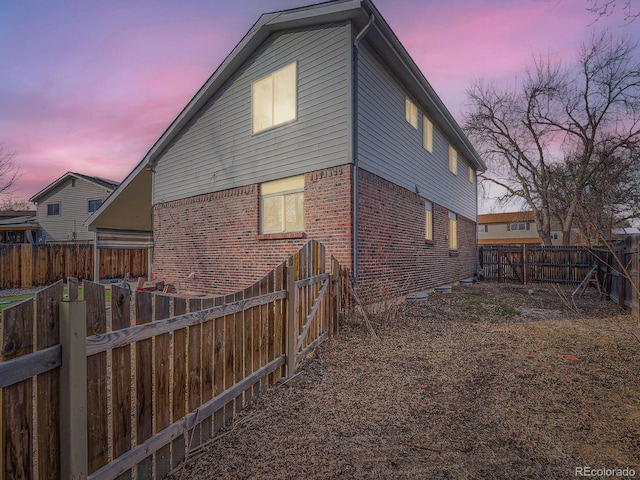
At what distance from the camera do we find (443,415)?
10.8 ft

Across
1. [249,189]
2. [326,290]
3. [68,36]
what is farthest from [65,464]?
[68,36]

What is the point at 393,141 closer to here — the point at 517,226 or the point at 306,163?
the point at 306,163

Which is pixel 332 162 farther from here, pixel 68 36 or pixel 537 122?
pixel 537 122

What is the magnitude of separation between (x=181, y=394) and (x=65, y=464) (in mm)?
894

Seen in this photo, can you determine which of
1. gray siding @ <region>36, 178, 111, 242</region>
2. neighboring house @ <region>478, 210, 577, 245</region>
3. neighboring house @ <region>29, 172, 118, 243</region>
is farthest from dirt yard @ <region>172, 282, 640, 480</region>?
neighboring house @ <region>478, 210, 577, 245</region>

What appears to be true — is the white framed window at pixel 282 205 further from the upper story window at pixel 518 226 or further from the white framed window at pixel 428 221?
the upper story window at pixel 518 226

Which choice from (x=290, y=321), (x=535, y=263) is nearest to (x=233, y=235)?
(x=290, y=321)

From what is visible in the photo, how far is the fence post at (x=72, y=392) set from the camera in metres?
1.72

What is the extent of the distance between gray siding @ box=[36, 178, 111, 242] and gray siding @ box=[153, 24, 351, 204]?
56.1 feet

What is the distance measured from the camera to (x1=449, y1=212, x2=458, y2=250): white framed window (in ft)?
46.8

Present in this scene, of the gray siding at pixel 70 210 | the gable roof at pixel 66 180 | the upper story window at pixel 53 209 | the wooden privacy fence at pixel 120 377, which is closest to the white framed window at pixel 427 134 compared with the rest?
the wooden privacy fence at pixel 120 377

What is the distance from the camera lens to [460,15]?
702cm

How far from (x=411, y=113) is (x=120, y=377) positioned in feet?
35.0

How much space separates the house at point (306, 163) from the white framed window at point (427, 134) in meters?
0.11
